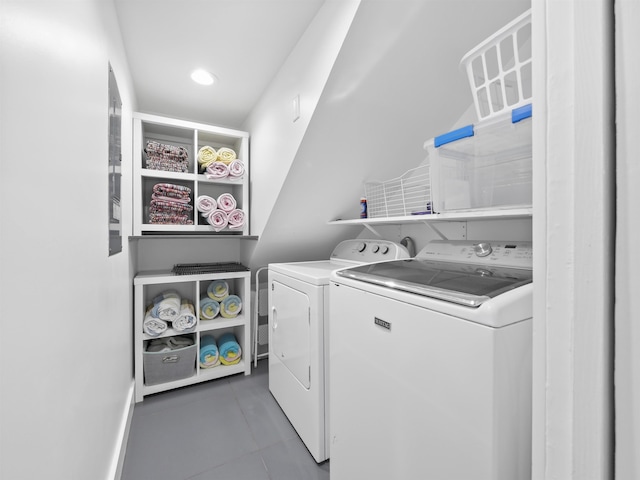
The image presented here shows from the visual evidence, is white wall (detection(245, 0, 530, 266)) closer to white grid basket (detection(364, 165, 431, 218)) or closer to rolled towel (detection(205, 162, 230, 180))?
white grid basket (detection(364, 165, 431, 218))

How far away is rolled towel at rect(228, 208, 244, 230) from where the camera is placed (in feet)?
7.85

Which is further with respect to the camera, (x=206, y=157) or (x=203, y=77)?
(x=206, y=157)

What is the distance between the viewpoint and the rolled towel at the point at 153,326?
7.22ft

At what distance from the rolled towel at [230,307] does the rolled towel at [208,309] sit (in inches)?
2.3

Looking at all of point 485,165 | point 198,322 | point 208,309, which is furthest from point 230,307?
point 485,165

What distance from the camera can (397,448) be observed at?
1.04 meters

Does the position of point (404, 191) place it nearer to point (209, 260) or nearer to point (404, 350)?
point (404, 350)

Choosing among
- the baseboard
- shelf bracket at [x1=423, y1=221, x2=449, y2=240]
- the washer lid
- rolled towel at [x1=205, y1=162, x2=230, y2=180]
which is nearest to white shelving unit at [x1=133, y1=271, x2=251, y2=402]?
the baseboard

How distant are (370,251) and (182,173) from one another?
5.69ft

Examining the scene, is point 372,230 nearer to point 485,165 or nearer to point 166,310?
point 485,165

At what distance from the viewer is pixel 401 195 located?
2.00 m
